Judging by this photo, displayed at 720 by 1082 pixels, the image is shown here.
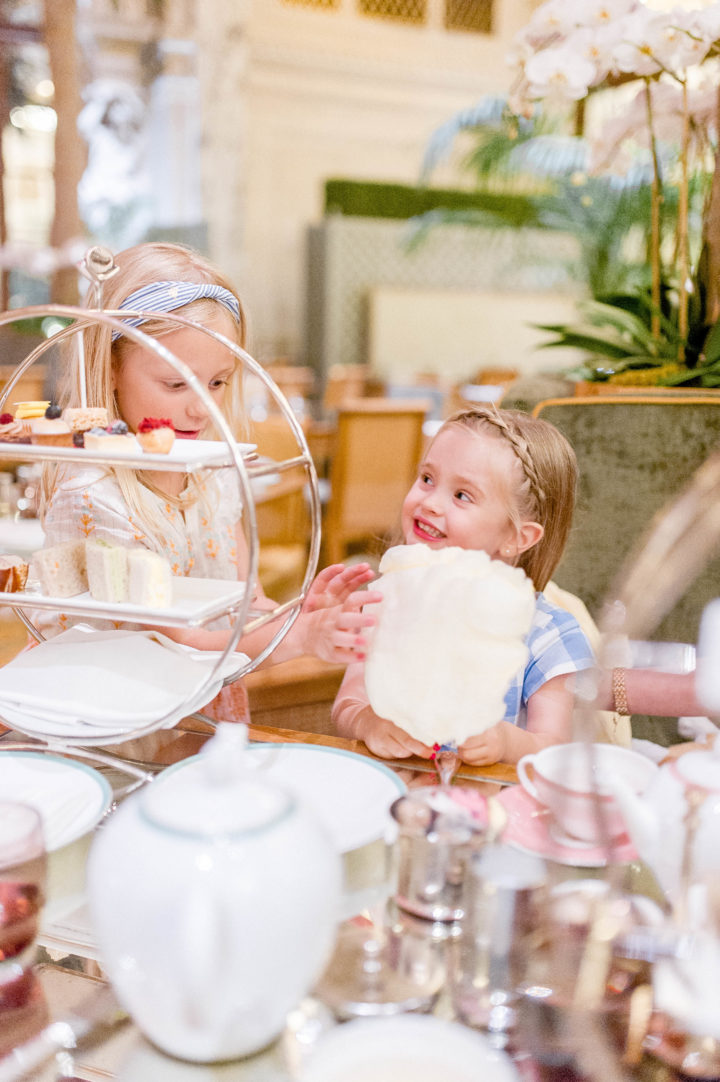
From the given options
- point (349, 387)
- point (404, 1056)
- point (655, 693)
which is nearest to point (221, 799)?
point (404, 1056)

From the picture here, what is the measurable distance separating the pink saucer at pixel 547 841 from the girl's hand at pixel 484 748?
0.11 meters

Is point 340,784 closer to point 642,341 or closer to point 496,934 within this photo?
point 496,934

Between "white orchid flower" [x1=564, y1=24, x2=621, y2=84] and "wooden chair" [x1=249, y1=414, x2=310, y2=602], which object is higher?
"white orchid flower" [x1=564, y1=24, x2=621, y2=84]

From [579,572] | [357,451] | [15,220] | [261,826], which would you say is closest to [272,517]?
[357,451]

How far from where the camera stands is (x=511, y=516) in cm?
125

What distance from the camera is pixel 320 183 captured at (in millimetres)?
9391

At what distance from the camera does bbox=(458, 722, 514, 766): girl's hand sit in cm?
103

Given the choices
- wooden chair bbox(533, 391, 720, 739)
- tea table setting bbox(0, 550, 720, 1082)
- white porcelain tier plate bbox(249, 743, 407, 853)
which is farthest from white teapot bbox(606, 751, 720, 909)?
wooden chair bbox(533, 391, 720, 739)

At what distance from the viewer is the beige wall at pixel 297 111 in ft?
27.9

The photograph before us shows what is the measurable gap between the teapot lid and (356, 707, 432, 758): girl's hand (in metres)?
0.46

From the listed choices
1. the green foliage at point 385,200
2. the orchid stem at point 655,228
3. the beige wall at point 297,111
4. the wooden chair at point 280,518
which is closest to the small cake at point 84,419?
the orchid stem at point 655,228

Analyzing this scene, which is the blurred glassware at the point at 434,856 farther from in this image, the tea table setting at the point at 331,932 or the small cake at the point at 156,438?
the small cake at the point at 156,438

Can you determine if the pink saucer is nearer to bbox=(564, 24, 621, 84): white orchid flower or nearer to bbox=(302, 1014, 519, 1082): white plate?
bbox=(302, 1014, 519, 1082): white plate

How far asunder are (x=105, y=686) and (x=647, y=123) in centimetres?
174
